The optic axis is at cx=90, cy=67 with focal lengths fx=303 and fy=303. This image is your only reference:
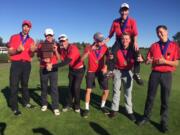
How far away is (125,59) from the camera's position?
387 inches

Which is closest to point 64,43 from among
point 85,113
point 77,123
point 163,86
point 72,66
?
point 72,66

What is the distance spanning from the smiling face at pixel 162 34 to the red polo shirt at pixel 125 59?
1.27 meters

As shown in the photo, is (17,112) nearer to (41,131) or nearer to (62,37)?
(41,131)

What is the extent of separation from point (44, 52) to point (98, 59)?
6.00 feet

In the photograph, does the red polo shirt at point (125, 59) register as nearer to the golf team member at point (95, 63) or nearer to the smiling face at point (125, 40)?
the smiling face at point (125, 40)

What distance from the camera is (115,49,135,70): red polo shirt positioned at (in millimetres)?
9773

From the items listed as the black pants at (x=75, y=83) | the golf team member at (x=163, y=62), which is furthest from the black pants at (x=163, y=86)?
the black pants at (x=75, y=83)

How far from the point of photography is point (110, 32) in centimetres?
1045

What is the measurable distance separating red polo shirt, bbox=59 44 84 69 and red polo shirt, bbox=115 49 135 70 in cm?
136

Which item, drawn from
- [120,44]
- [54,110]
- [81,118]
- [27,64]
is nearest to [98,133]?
[81,118]

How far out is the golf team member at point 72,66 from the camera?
33.1ft

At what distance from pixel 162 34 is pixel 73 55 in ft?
10.1

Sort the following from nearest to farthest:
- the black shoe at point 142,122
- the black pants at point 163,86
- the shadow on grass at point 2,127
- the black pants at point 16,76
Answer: the black pants at point 163,86 < the shadow on grass at point 2,127 < the black shoe at point 142,122 < the black pants at point 16,76

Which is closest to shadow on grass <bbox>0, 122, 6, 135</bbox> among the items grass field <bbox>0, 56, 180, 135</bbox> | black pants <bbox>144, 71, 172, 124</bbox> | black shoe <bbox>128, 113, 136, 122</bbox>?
grass field <bbox>0, 56, 180, 135</bbox>
